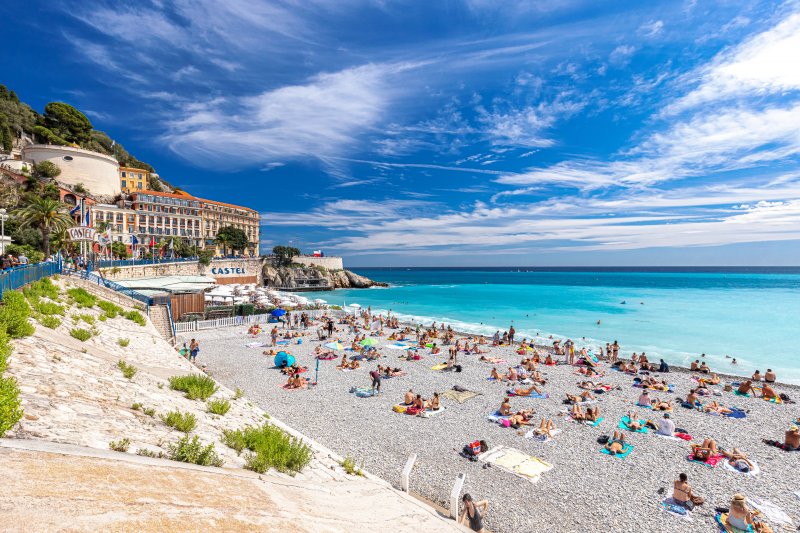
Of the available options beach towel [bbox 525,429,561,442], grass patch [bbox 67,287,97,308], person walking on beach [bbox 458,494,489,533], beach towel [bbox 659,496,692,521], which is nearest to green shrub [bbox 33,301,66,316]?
grass patch [bbox 67,287,97,308]

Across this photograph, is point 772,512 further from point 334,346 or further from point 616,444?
point 334,346

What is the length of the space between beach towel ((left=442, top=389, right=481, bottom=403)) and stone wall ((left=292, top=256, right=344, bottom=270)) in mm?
83235

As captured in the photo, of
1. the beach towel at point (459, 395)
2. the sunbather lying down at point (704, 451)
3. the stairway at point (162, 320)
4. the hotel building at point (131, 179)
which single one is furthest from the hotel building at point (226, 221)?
the sunbather lying down at point (704, 451)

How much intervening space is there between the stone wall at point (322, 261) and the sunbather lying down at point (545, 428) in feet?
287

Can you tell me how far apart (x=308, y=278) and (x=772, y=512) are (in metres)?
87.8

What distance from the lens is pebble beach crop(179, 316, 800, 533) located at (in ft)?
28.8

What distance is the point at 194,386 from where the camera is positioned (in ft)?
31.7

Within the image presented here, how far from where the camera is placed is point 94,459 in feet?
14.4

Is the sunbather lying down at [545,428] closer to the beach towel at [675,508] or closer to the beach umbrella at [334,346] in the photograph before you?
the beach towel at [675,508]

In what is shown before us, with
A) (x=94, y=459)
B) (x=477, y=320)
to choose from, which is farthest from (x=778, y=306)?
(x=94, y=459)

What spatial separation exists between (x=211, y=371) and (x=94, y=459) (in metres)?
16.3

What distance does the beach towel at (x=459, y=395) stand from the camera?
52.1 feet

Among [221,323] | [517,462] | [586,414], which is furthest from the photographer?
[221,323]

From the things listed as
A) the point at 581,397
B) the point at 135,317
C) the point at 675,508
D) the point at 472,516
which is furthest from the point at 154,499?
the point at 135,317
